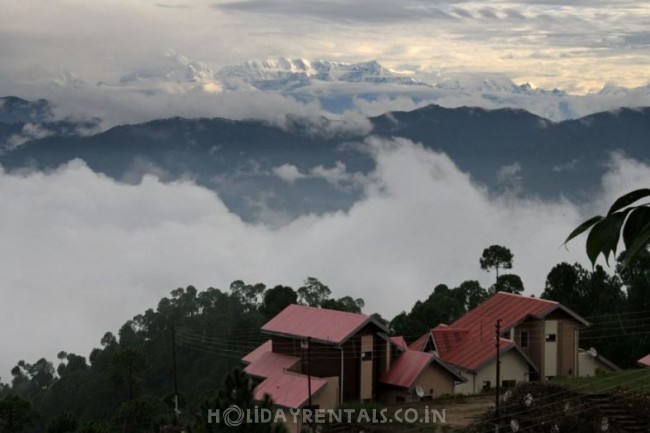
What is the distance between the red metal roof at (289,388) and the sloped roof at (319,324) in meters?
1.31

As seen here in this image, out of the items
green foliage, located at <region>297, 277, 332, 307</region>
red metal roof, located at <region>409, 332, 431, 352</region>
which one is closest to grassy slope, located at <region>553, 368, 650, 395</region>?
red metal roof, located at <region>409, 332, 431, 352</region>

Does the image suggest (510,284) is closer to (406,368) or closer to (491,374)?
(491,374)

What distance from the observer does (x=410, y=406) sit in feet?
84.2

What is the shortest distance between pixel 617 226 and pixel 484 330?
29342mm

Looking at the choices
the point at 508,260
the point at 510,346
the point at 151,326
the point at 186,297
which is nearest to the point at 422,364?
the point at 510,346

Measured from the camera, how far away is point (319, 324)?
2834 centimetres

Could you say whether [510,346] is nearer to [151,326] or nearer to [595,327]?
[595,327]

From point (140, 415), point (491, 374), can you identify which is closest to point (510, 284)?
point (491, 374)

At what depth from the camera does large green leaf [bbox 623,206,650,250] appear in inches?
110

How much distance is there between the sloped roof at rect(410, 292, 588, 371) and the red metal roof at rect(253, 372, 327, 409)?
21.4 ft

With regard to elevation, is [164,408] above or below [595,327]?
below

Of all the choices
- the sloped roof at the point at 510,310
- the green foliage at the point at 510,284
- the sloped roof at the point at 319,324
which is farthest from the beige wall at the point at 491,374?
the green foliage at the point at 510,284

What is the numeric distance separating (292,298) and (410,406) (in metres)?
24.6

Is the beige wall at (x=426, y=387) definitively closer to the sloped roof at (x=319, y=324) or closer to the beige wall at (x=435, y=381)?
the beige wall at (x=435, y=381)
